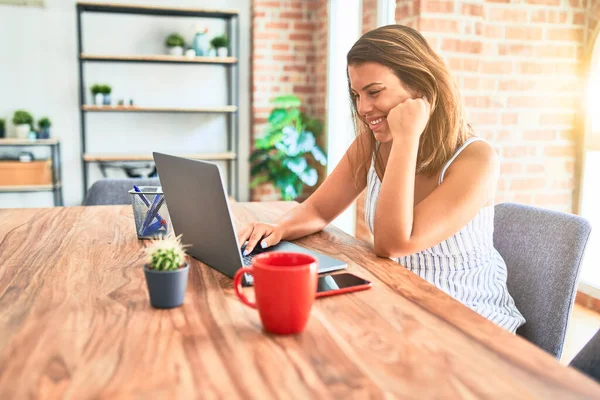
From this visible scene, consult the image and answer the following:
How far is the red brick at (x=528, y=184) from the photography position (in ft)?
9.43

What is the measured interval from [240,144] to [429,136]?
3634 mm

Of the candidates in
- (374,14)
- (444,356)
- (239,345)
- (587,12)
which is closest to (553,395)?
(444,356)

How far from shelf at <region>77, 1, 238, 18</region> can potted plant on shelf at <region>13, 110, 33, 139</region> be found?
95 cm

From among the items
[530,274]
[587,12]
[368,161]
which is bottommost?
[530,274]

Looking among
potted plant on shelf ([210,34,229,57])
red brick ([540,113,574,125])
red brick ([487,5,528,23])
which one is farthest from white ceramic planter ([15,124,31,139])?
red brick ([540,113,574,125])

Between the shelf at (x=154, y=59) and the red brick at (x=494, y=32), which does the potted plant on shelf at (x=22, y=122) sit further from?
the red brick at (x=494, y=32)

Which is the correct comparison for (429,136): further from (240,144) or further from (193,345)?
(240,144)

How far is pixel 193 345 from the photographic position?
719 millimetres

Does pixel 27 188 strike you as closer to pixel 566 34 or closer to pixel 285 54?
pixel 285 54

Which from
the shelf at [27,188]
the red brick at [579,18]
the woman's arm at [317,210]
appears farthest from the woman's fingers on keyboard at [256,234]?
the shelf at [27,188]

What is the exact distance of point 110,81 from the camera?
464cm

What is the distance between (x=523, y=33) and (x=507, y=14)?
0.13m

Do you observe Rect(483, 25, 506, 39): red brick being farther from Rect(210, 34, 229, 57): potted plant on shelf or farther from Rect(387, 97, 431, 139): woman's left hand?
Rect(210, 34, 229, 57): potted plant on shelf

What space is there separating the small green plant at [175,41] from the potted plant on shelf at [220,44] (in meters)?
0.24
